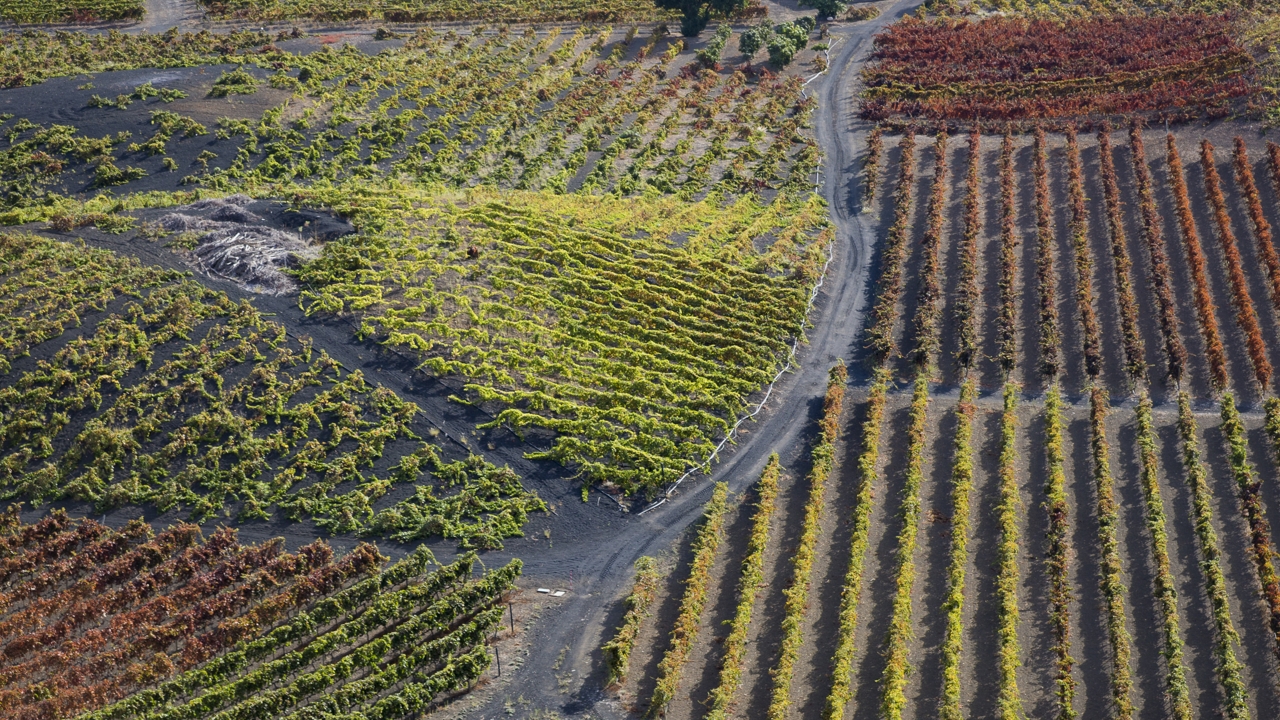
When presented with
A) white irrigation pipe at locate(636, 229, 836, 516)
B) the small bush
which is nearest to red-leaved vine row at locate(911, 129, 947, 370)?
white irrigation pipe at locate(636, 229, 836, 516)

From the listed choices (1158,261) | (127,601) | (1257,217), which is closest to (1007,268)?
(1158,261)

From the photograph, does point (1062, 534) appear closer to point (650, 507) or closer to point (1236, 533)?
point (1236, 533)

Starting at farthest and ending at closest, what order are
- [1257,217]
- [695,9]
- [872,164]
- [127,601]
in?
[695,9] → [872,164] → [1257,217] → [127,601]

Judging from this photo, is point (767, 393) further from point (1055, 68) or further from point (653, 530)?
point (1055, 68)

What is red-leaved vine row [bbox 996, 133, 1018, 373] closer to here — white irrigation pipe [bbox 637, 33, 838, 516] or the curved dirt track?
the curved dirt track

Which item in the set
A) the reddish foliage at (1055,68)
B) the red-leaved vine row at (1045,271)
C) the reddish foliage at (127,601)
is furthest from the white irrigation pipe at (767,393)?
the reddish foliage at (1055,68)

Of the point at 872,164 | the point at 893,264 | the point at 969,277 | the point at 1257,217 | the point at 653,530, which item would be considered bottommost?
the point at 653,530

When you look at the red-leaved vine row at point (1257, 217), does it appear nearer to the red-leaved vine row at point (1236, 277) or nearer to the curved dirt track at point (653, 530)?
the red-leaved vine row at point (1236, 277)
